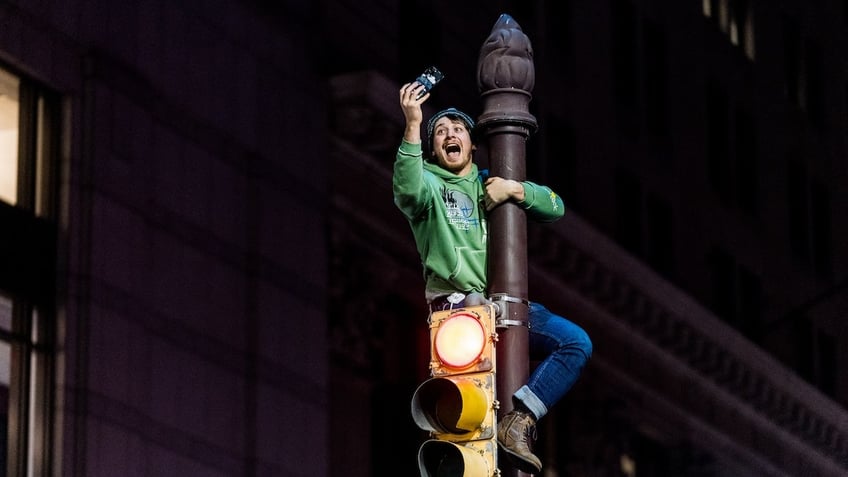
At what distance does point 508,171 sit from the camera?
455 inches

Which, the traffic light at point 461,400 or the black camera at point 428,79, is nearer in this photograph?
the traffic light at point 461,400

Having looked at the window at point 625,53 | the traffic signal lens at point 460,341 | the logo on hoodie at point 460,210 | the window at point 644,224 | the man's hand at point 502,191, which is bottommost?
the traffic signal lens at point 460,341

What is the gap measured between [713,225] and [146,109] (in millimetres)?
22876

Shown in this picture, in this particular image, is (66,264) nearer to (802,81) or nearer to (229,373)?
(229,373)

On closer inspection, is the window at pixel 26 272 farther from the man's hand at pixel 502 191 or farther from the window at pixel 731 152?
the window at pixel 731 152

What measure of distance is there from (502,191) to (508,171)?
170 mm

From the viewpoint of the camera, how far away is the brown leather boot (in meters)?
11.0

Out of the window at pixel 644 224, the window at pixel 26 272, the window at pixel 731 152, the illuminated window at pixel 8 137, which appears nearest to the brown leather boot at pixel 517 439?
the window at pixel 26 272

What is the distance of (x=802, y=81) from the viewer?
53.3 meters

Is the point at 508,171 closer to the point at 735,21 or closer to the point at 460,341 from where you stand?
the point at 460,341

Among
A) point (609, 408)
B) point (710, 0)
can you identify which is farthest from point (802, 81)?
point (609, 408)

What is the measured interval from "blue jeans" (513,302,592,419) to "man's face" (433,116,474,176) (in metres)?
0.89

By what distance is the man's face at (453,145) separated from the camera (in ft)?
39.8

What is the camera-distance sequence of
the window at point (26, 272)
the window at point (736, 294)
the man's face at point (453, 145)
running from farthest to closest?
1. the window at point (736, 294)
2. the window at point (26, 272)
3. the man's face at point (453, 145)
